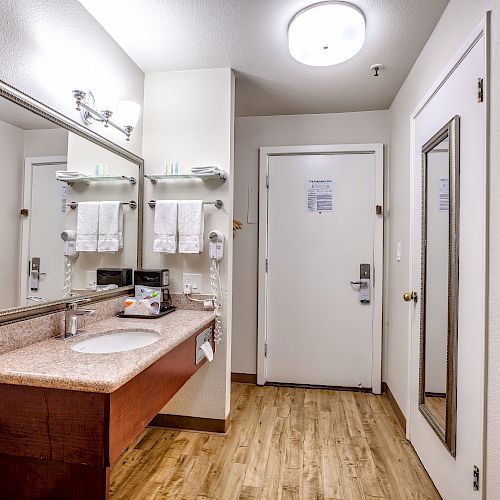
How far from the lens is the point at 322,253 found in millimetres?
3174

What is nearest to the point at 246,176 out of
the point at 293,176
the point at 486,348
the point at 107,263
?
the point at 293,176

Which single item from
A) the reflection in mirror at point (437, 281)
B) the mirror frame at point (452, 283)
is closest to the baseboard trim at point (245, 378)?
the reflection in mirror at point (437, 281)

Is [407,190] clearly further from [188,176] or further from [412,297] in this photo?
[188,176]

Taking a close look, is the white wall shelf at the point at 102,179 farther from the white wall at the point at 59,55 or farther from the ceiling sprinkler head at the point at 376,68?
the ceiling sprinkler head at the point at 376,68

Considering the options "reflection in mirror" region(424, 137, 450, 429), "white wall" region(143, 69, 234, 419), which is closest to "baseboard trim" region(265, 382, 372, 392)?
"white wall" region(143, 69, 234, 419)

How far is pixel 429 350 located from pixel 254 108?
231cm

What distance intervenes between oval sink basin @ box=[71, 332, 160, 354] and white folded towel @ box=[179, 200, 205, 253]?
676 mm

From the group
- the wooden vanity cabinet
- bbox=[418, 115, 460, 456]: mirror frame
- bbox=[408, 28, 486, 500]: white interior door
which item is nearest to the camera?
the wooden vanity cabinet

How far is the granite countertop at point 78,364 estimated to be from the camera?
110 centimetres

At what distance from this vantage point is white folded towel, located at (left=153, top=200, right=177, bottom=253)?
2357mm

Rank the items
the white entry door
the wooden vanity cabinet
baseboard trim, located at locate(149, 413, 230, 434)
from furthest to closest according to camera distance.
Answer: the white entry door < baseboard trim, located at locate(149, 413, 230, 434) < the wooden vanity cabinet

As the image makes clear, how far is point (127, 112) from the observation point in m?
2.13

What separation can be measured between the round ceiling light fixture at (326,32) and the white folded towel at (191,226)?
1077mm

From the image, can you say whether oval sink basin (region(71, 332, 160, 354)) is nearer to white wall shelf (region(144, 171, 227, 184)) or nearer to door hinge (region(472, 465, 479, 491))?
white wall shelf (region(144, 171, 227, 184))
